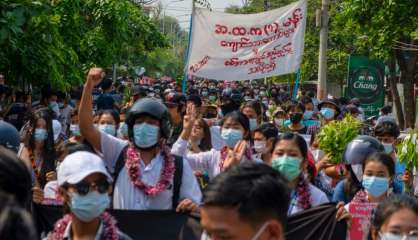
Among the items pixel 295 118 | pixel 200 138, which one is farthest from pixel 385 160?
pixel 295 118

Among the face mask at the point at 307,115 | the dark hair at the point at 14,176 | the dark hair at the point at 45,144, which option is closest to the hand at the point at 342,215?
the dark hair at the point at 45,144

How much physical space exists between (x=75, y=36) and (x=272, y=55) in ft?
14.4

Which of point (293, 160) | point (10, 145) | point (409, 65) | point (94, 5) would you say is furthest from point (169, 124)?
point (409, 65)

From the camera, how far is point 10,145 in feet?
18.3

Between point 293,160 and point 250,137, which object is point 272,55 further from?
point 293,160

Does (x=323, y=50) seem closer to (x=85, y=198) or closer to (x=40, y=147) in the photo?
(x=40, y=147)

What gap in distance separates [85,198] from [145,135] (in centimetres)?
106

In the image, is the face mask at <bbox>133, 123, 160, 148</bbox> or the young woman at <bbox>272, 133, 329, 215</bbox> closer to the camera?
the face mask at <bbox>133, 123, 160, 148</bbox>

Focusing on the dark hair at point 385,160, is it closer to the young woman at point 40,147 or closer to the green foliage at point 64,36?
the young woman at point 40,147

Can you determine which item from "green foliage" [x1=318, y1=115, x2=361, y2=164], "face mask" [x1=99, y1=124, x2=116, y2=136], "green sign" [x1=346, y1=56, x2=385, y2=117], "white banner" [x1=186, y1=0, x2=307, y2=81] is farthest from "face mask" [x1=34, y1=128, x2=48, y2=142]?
"green sign" [x1=346, y1=56, x2=385, y2=117]

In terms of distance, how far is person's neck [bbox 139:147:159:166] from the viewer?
4953 mm

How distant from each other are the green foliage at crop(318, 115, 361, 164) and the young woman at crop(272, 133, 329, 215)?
7.98 ft

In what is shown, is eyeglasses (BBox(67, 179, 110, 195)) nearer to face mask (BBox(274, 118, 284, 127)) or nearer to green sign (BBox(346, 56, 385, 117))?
face mask (BBox(274, 118, 284, 127))

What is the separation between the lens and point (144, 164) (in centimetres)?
490
